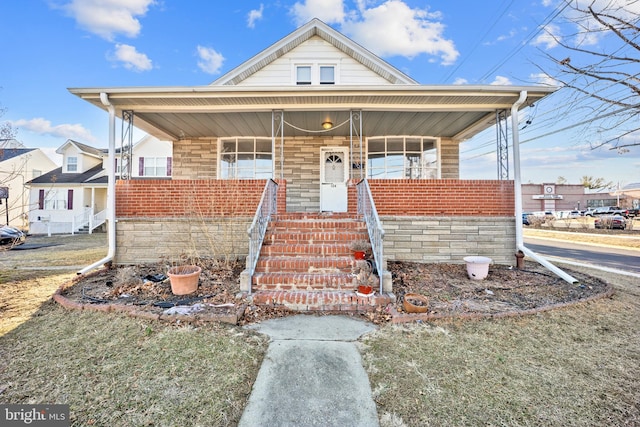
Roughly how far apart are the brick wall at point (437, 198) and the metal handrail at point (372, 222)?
1.22 ft

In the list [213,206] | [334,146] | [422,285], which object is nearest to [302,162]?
[334,146]

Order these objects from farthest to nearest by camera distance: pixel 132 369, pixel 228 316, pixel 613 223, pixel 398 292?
pixel 613 223
pixel 398 292
pixel 228 316
pixel 132 369

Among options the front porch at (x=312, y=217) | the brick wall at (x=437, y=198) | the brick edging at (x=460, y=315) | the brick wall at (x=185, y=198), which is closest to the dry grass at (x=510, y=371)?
the brick edging at (x=460, y=315)

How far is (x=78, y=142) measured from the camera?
20.2 m

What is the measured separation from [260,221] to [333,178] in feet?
15.2

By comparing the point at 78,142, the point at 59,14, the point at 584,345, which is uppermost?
the point at 59,14

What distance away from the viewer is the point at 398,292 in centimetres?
449

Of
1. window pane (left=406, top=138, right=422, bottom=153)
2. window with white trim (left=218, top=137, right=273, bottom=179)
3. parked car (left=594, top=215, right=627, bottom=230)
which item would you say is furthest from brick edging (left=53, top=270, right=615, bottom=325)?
parked car (left=594, top=215, right=627, bottom=230)

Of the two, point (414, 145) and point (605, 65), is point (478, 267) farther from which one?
point (414, 145)

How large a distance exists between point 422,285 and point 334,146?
5.67 metres

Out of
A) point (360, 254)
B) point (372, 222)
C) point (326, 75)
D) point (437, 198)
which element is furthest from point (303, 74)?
point (360, 254)

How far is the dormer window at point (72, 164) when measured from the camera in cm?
1988

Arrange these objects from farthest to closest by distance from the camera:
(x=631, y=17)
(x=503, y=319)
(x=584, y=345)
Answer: (x=631, y=17) → (x=503, y=319) → (x=584, y=345)

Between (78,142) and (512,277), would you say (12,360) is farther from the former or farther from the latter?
(78,142)
